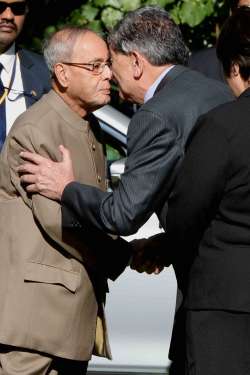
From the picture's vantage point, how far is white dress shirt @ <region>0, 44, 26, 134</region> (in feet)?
17.2

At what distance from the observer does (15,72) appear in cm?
544

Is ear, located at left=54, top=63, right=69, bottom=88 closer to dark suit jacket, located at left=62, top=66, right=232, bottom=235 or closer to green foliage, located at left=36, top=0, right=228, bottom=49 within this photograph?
dark suit jacket, located at left=62, top=66, right=232, bottom=235

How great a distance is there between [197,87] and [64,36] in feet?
1.76

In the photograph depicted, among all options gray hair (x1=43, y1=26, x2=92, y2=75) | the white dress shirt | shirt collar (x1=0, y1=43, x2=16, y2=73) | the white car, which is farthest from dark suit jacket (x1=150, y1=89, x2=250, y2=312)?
shirt collar (x1=0, y1=43, x2=16, y2=73)

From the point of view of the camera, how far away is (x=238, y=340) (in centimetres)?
387

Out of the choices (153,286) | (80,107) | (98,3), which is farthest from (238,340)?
(98,3)

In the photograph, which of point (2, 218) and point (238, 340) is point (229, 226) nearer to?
point (238, 340)

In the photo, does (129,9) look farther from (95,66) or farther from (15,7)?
(95,66)

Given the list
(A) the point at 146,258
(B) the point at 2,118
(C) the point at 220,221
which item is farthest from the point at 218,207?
(B) the point at 2,118

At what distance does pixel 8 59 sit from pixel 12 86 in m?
0.19

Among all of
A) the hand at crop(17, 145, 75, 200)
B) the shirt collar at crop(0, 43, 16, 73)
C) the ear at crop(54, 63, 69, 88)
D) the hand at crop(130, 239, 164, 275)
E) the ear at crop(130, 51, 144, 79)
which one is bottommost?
the hand at crop(130, 239, 164, 275)

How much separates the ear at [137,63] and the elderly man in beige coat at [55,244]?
9.2 inches

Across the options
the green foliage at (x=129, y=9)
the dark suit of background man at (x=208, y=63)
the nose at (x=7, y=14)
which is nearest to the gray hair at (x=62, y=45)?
the nose at (x=7, y=14)

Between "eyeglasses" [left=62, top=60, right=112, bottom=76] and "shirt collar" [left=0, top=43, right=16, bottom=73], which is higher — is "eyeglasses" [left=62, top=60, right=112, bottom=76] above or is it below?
above
